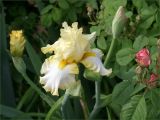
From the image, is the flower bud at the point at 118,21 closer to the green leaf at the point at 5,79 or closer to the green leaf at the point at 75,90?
the green leaf at the point at 75,90

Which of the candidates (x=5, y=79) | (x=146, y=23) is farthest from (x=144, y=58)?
(x=5, y=79)

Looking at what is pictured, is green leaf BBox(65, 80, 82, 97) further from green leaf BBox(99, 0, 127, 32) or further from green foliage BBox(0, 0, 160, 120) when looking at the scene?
green leaf BBox(99, 0, 127, 32)

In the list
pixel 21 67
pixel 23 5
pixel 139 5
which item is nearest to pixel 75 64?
pixel 21 67

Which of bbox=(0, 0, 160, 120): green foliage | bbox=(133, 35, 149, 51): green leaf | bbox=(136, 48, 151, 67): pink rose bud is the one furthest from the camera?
bbox=(133, 35, 149, 51): green leaf

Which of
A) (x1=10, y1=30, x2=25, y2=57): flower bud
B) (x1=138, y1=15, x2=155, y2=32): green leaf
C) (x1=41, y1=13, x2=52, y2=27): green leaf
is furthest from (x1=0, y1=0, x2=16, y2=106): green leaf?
(x1=138, y1=15, x2=155, y2=32): green leaf

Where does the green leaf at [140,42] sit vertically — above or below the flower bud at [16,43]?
below

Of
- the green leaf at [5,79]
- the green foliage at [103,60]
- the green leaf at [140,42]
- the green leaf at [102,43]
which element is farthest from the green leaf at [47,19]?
the green leaf at [140,42]

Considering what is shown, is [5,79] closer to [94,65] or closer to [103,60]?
[103,60]

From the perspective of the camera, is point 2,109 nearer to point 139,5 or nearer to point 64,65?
point 64,65
